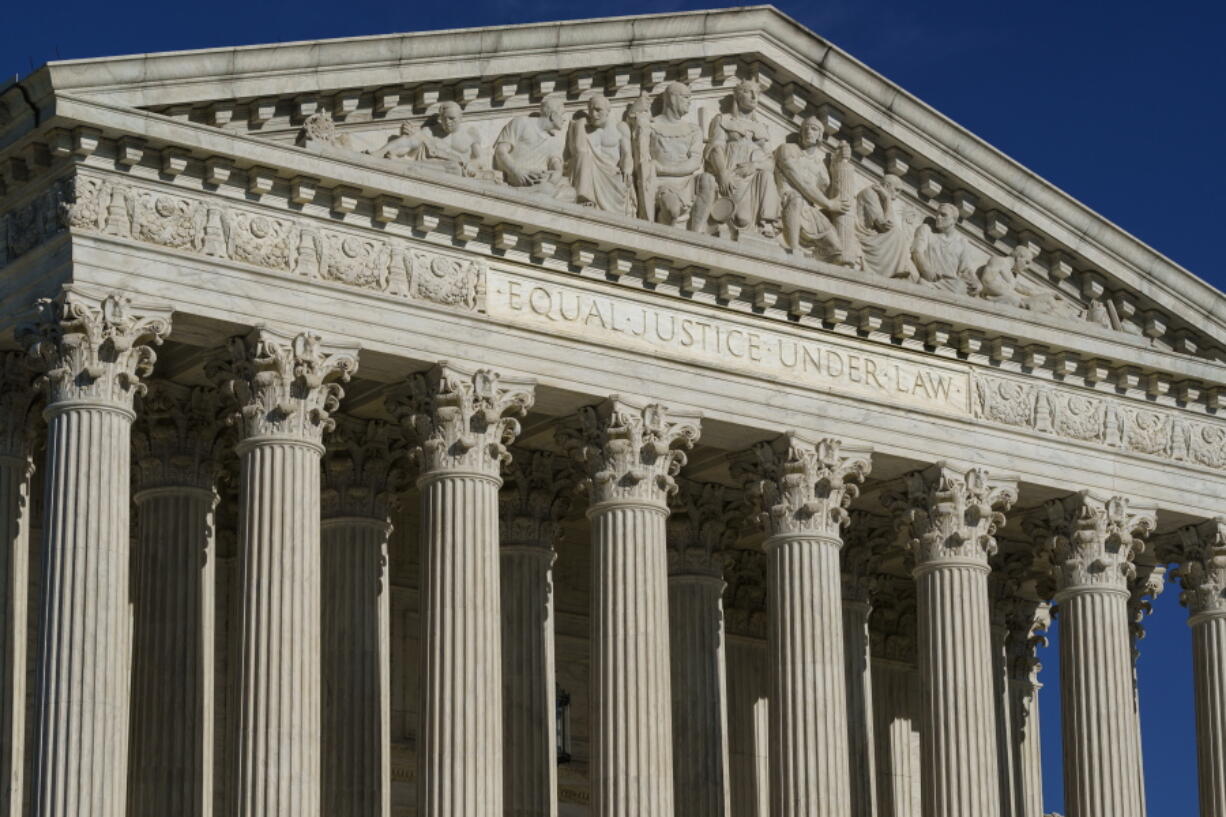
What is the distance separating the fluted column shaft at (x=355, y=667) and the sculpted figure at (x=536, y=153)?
7039 millimetres

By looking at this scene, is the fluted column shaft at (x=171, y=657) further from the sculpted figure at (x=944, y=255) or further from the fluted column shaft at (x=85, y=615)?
the sculpted figure at (x=944, y=255)

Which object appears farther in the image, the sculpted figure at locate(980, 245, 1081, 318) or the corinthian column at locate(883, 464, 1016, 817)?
the sculpted figure at locate(980, 245, 1081, 318)

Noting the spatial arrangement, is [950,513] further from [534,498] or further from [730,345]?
[534,498]

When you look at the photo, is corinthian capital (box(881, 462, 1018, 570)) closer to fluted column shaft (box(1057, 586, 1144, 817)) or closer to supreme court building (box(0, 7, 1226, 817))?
supreme court building (box(0, 7, 1226, 817))

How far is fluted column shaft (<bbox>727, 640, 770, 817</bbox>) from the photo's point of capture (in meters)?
63.1

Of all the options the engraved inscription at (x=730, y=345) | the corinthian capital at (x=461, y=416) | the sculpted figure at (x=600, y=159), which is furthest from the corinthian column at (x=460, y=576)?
the sculpted figure at (x=600, y=159)

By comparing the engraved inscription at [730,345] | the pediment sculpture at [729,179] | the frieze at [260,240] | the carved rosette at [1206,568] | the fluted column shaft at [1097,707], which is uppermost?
the pediment sculpture at [729,179]

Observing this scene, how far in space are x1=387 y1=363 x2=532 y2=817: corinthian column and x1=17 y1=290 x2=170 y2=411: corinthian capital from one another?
554 centimetres

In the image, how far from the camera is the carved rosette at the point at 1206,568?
61844mm

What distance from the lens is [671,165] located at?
185ft

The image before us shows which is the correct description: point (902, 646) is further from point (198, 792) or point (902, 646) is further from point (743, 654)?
point (198, 792)

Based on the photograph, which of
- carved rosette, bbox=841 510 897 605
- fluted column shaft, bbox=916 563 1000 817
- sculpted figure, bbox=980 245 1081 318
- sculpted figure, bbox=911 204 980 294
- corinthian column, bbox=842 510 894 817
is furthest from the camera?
carved rosette, bbox=841 510 897 605

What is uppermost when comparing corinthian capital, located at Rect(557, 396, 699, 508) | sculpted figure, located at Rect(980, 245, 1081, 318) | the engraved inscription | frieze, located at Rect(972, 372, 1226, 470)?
sculpted figure, located at Rect(980, 245, 1081, 318)

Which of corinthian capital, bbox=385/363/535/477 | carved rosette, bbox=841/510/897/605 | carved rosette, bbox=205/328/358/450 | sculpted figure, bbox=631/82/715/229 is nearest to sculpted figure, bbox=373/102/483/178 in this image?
sculpted figure, bbox=631/82/715/229
